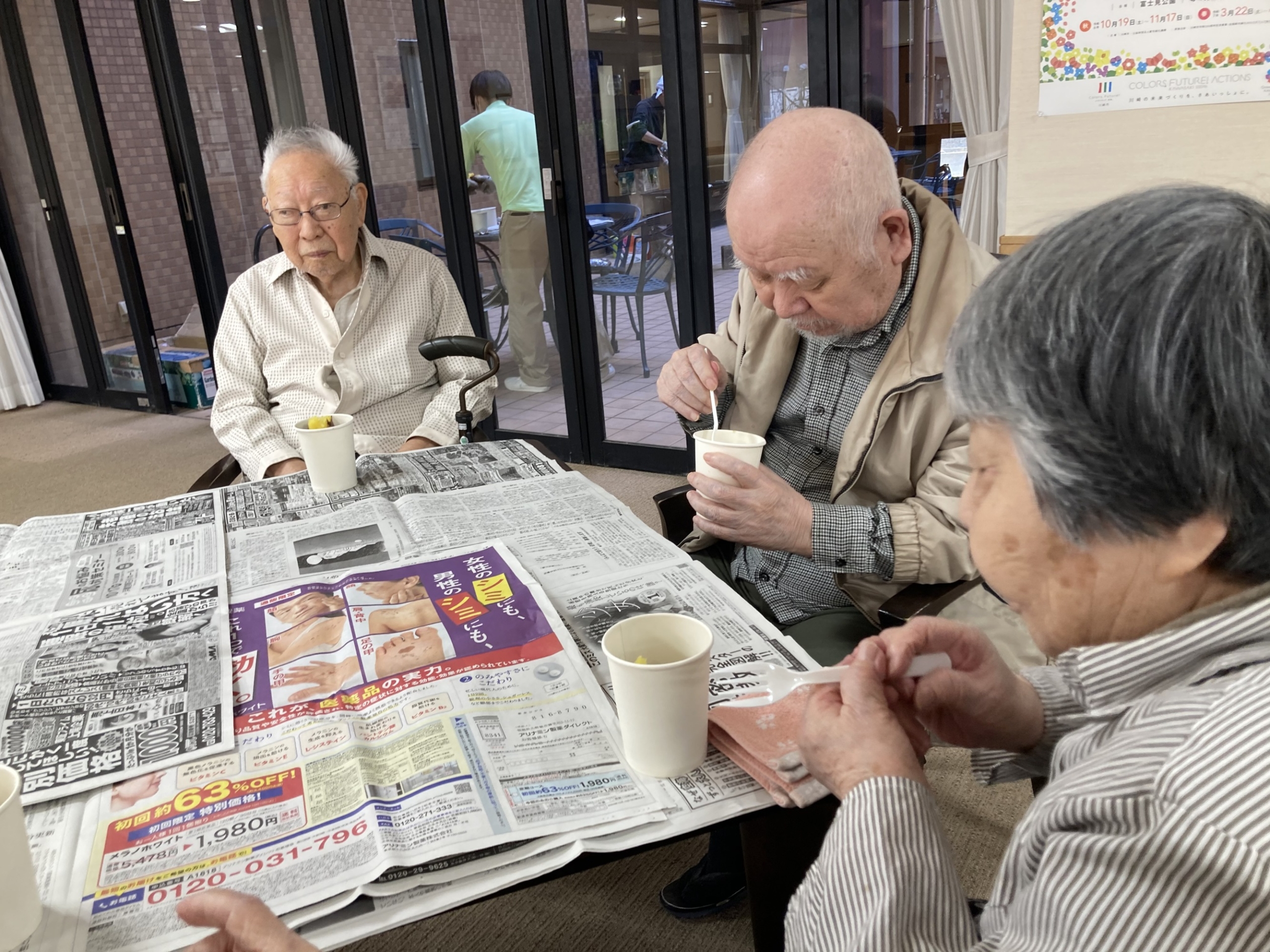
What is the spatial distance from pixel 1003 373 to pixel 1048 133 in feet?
7.52

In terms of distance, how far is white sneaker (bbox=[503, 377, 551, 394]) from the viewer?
427 centimetres

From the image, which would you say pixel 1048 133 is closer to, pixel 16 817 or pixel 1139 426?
pixel 1139 426

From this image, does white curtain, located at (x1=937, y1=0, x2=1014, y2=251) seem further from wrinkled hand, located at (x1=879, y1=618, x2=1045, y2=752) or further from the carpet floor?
wrinkled hand, located at (x1=879, y1=618, x2=1045, y2=752)

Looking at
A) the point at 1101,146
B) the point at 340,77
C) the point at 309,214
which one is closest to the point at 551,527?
the point at 309,214

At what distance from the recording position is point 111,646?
121cm

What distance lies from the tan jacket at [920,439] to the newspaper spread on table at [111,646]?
980 mm

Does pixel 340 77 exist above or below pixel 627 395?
above

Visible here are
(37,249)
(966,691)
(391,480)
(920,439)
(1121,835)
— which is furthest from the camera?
(37,249)

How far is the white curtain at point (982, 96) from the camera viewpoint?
9.16ft

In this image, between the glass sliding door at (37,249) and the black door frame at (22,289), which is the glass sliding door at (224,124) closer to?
the glass sliding door at (37,249)

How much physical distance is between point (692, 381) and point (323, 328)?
40.0 inches

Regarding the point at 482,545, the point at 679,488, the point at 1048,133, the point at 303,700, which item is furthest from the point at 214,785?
the point at 1048,133

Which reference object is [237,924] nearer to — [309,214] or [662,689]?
[662,689]

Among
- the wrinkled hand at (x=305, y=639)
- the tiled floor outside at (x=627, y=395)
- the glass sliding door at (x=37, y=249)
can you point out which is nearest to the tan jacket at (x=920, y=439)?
the wrinkled hand at (x=305, y=639)
